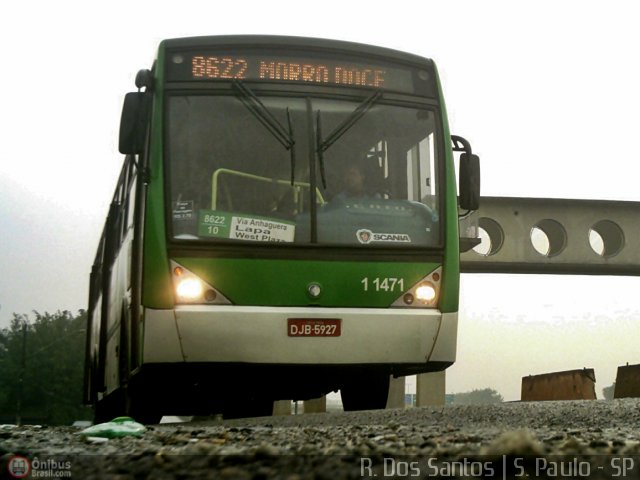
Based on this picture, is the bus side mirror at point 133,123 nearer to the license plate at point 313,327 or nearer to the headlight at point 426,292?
the license plate at point 313,327

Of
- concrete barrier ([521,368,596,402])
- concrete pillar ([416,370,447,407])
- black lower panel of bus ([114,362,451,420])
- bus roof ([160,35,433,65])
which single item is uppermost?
bus roof ([160,35,433,65])

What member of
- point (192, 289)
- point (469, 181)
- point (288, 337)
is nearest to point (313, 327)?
point (288, 337)

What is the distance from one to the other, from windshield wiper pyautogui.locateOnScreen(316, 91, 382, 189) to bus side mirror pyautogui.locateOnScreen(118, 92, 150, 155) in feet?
5.27

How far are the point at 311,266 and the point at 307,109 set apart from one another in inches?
59.3

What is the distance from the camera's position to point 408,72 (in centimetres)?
1137

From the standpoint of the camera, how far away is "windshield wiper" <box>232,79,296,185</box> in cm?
1066

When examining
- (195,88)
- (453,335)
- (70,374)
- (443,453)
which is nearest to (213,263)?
(195,88)

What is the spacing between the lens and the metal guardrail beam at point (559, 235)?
143 feet

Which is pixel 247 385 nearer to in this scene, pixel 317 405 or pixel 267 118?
pixel 267 118

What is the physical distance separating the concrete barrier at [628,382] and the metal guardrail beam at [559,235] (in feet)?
82.5

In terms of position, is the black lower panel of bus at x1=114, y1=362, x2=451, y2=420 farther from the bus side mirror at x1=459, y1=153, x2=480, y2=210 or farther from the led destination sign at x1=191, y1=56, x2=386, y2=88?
the led destination sign at x1=191, y1=56, x2=386, y2=88

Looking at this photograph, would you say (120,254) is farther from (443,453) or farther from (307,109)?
(443,453)

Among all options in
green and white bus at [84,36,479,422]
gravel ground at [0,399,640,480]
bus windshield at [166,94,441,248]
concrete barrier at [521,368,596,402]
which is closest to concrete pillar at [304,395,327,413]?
concrete barrier at [521,368,596,402]

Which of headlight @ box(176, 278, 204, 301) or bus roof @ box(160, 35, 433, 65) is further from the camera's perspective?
bus roof @ box(160, 35, 433, 65)
